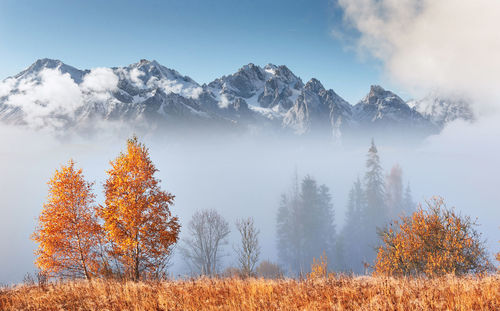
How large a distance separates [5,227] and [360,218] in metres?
218

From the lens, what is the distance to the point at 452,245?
20922 millimetres

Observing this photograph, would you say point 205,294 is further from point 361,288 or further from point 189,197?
point 189,197

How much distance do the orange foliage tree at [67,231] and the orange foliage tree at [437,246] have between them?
24072 mm

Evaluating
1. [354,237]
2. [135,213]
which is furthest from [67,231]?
[354,237]

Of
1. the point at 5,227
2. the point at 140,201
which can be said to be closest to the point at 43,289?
the point at 140,201

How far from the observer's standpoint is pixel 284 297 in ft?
19.5

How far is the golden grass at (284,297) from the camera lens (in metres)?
5.26

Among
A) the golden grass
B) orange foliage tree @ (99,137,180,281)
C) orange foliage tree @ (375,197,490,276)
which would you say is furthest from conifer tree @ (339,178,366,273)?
the golden grass

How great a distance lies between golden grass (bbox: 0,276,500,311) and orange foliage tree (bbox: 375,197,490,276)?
1641 cm

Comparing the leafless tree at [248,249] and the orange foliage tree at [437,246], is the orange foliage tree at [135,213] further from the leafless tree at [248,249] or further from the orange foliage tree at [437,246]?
the orange foliage tree at [437,246]

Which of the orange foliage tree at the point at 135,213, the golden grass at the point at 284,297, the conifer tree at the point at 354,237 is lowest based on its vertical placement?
the conifer tree at the point at 354,237

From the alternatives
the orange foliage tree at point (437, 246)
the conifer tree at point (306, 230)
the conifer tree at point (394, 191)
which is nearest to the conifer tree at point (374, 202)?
the conifer tree at point (394, 191)

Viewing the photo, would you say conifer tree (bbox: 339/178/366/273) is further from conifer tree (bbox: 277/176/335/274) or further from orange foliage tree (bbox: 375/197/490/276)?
orange foliage tree (bbox: 375/197/490/276)

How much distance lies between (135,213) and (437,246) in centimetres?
2436
